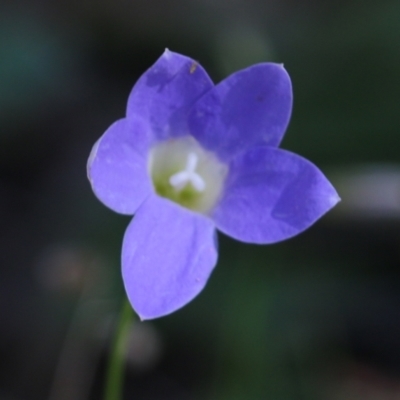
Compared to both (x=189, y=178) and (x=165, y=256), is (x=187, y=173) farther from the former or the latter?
(x=165, y=256)

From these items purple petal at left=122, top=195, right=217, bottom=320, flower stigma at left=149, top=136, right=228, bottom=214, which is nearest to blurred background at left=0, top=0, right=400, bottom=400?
flower stigma at left=149, top=136, right=228, bottom=214

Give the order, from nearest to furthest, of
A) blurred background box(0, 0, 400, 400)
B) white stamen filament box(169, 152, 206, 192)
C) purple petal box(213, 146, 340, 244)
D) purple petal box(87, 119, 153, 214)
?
purple petal box(87, 119, 153, 214) < purple petal box(213, 146, 340, 244) < white stamen filament box(169, 152, 206, 192) < blurred background box(0, 0, 400, 400)

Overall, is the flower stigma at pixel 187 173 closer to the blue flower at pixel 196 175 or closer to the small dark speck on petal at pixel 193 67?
the blue flower at pixel 196 175

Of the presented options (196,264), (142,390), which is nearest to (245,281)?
(142,390)

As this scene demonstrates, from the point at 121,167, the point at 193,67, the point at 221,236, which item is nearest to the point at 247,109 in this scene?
the point at 193,67

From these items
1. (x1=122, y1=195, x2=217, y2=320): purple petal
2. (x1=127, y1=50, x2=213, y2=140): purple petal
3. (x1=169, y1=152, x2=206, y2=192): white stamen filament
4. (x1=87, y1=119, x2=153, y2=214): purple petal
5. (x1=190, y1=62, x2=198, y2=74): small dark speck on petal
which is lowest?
(x1=122, y1=195, x2=217, y2=320): purple petal

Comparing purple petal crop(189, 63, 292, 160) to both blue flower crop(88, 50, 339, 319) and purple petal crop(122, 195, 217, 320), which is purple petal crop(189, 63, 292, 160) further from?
purple petal crop(122, 195, 217, 320)

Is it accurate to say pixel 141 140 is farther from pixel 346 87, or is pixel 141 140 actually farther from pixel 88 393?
pixel 346 87
